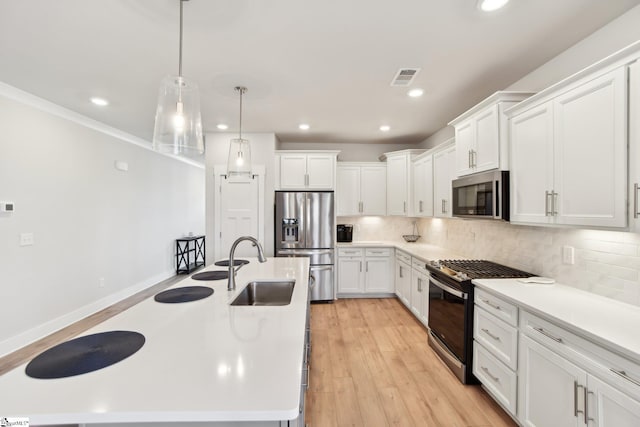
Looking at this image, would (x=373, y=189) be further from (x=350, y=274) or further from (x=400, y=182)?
(x=350, y=274)

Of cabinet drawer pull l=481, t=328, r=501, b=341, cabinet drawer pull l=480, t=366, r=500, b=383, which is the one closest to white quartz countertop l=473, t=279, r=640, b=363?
cabinet drawer pull l=481, t=328, r=501, b=341

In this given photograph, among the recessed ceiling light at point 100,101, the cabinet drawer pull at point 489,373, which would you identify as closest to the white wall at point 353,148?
the recessed ceiling light at point 100,101

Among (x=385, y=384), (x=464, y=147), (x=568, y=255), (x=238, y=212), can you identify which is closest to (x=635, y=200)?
(x=568, y=255)

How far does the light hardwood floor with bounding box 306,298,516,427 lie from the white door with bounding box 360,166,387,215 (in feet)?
6.12

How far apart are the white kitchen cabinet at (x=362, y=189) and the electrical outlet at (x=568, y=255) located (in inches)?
110

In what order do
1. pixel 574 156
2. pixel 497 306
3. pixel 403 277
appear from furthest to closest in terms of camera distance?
pixel 403 277 → pixel 497 306 → pixel 574 156

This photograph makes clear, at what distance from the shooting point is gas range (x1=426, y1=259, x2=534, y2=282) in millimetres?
2307

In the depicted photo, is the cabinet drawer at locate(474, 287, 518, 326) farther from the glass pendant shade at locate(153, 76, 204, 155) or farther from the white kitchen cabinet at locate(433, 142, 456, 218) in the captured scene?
the glass pendant shade at locate(153, 76, 204, 155)

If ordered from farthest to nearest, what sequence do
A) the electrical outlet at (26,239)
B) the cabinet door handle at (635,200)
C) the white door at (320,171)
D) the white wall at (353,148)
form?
the white wall at (353,148)
the white door at (320,171)
the electrical outlet at (26,239)
the cabinet door handle at (635,200)

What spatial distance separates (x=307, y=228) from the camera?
4.36 meters

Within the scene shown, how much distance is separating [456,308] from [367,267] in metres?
2.11

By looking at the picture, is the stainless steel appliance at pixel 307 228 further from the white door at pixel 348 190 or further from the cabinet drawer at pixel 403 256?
the cabinet drawer at pixel 403 256

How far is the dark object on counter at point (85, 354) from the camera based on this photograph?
3.11ft

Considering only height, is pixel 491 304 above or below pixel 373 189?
below
